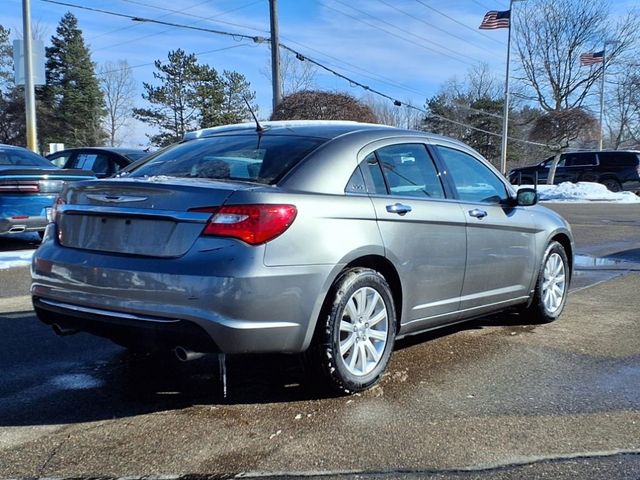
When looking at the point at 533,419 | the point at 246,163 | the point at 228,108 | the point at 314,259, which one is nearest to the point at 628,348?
the point at 533,419

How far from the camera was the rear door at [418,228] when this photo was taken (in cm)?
409

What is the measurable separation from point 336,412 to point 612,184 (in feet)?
87.9

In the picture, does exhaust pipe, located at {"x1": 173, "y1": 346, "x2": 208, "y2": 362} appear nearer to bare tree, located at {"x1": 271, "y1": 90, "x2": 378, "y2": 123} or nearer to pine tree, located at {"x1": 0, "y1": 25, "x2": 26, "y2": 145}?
bare tree, located at {"x1": 271, "y1": 90, "x2": 378, "y2": 123}

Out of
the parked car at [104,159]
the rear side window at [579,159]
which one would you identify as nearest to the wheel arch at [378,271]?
the parked car at [104,159]

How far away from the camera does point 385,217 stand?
400 cm

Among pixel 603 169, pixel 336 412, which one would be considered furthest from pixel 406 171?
pixel 603 169

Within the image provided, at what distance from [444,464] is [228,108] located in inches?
1984

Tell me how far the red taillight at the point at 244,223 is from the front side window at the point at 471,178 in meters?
1.93

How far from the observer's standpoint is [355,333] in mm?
3857

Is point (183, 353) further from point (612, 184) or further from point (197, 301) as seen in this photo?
point (612, 184)

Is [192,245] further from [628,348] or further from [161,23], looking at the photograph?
[161,23]

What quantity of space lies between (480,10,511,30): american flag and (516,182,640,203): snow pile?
29.0 feet

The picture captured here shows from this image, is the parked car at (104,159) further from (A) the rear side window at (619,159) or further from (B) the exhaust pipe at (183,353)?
(A) the rear side window at (619,159)

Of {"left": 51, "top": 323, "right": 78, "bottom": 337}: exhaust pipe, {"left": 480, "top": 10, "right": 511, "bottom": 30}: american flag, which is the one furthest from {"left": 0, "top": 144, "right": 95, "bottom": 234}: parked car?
{"left": 480, "top": 10, "right": 511, "bottom": 30}: american flag
